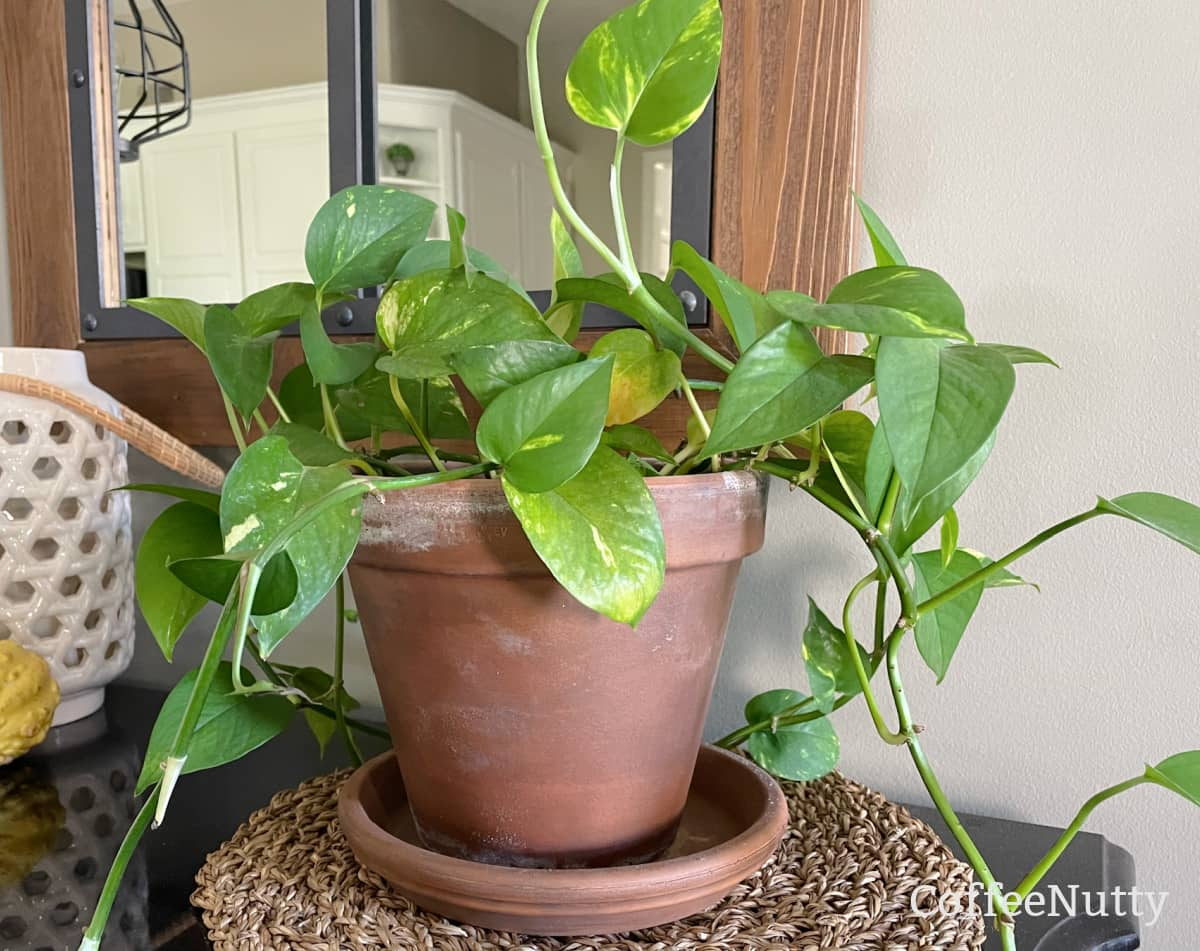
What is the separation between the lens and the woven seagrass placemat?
423mm

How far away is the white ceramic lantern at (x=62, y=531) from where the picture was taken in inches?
29.6

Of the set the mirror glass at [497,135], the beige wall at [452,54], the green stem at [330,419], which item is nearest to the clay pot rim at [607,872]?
the green stem at [330,419]

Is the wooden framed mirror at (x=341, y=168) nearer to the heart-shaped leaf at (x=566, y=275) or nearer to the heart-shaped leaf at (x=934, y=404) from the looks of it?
the heart-shaped leaf at (x=566, y=275)

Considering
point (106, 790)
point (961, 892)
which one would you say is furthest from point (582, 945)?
point (106, 790)

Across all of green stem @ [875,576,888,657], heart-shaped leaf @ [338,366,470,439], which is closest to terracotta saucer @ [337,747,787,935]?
green stem @ [875,576,888,657]

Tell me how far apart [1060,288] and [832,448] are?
0.24 metres

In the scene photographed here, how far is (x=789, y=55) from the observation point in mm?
627

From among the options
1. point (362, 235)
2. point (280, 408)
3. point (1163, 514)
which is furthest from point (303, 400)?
point (1163, 514)

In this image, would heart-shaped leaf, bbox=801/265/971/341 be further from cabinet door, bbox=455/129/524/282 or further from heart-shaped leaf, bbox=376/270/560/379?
cabinet door, bbox=455/129/524/282

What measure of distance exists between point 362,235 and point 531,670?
0.80 ft

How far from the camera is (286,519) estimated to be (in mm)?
343

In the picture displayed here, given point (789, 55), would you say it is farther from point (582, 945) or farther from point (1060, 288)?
point (582, 945)

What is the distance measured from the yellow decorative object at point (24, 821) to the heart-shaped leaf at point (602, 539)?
45 cm

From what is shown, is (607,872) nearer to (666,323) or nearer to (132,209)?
(666,323)
